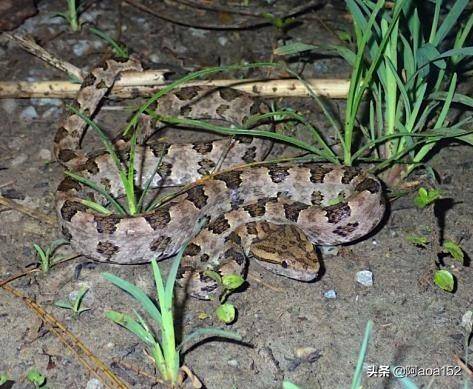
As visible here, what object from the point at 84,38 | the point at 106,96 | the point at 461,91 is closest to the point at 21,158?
the point at 106,96

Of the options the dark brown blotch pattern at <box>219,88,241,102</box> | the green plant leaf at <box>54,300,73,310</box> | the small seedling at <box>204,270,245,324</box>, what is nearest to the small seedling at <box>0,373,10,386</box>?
the green plant leaf at <box>54,300,73,310</box>

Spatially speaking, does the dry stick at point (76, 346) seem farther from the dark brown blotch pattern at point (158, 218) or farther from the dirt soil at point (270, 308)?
the dark brown blotch pattern at point (158, 218)

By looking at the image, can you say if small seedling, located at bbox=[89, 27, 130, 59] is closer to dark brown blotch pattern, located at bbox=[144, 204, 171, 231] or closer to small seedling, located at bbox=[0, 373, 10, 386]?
dark brown blotch pattern, located at bbox=[144, 204, 171, 231]

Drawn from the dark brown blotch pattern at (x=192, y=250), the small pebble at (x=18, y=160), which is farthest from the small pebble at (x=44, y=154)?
the dark brown blotch pattern at (x=192, y=250)

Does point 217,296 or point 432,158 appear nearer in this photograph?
point 217,296

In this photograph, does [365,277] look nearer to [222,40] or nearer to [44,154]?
[44,154]

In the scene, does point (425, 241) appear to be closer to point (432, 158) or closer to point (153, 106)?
point (432, 158)

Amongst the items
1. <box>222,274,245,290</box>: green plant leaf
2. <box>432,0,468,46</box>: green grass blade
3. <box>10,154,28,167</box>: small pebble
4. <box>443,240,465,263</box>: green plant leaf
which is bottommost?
<box>10,154,28,167</box>: small pebble
